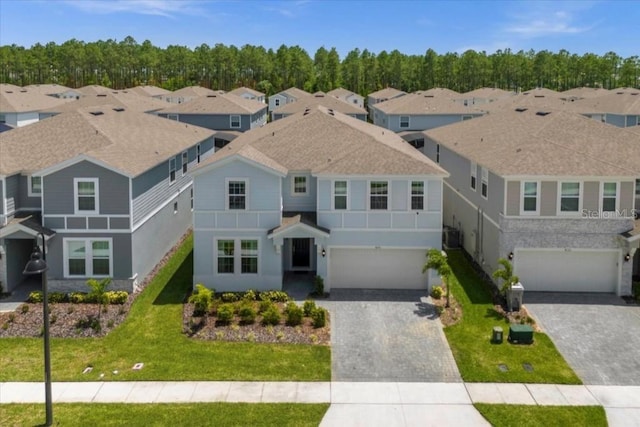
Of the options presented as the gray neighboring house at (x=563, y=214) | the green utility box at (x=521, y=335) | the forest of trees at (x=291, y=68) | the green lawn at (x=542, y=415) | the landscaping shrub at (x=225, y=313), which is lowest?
the green lawn at (x=542, y=415)

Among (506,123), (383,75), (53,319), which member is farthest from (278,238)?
(383,75)

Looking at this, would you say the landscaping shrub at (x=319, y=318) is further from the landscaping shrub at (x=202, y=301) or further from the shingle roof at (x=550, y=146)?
the shingle roof at (x=550, y=146)

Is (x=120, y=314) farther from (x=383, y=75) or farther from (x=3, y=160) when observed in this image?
(x=383, y=75)

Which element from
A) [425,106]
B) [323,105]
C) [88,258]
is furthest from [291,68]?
[88,258]

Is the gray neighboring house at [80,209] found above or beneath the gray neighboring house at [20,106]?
beneath

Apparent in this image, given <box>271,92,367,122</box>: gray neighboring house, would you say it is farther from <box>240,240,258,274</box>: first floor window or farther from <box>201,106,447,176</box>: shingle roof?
<box>240,240,258,274</box>: first floor window

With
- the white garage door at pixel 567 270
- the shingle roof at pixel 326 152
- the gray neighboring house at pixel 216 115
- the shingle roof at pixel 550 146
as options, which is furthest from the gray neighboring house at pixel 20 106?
the white garage door at pixel 567 270

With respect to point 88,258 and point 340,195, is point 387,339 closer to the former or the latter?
point 340,195
